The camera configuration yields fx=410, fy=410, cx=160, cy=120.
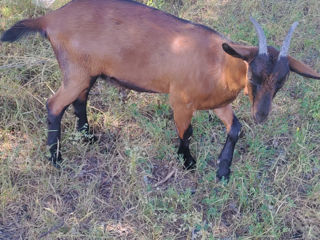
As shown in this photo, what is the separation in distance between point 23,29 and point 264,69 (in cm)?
199

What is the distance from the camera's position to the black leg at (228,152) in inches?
144

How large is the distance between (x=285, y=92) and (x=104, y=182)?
222 cm

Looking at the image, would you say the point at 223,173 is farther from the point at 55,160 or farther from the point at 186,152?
the point at 55,160

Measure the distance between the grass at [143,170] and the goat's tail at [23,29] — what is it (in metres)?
0.79

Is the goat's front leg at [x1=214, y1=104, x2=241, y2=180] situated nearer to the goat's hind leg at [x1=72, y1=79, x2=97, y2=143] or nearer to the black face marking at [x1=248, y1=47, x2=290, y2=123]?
the black face marking at [x1=248, y1=47, x2=290, y2=123]

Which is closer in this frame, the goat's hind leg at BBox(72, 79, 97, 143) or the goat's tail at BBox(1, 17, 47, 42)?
the goat's tail at BBox(1, 17, 47, 42)

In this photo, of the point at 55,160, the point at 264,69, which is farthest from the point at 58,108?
the point at 264,69

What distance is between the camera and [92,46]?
10.8 ft

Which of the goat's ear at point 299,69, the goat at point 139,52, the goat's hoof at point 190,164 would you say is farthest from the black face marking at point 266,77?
the goat's hoof at point 190,164

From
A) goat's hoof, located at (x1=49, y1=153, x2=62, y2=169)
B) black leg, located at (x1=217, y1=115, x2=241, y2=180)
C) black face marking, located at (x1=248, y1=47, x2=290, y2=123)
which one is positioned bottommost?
goat's hoof, located at (x1=49, y1=153, x2=62, y2=169)

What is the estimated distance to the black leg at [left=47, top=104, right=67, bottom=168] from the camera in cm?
356

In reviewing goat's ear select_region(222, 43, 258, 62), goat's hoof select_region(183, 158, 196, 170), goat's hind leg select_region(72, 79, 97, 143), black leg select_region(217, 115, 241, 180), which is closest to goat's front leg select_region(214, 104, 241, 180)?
black leg select_region(217, 115, 241, 180)

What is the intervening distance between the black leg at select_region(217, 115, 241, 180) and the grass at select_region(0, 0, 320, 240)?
84 millimetres

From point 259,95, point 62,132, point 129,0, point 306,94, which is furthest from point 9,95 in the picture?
point 306,94
